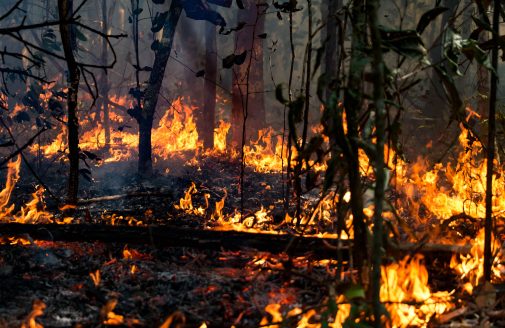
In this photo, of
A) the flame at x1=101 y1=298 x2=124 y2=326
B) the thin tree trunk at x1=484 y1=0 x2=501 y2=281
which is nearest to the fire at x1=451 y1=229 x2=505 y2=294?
the thin tree trunk at x1=484 y1=0 x2=501 y2=281

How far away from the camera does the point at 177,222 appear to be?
5.67m

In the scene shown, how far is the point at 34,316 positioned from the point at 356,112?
2.12 metres

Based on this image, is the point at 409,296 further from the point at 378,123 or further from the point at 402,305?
the point at 378,123

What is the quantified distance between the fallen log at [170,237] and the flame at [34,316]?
95 cm

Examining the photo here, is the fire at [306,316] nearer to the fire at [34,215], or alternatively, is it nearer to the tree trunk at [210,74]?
the fire at [34,215]

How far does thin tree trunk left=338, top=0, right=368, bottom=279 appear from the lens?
2020mm

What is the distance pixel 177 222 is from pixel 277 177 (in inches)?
116

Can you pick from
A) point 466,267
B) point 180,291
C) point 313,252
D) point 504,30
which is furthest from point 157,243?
point 504,30

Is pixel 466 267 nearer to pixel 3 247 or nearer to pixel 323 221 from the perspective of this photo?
pixel 323 221

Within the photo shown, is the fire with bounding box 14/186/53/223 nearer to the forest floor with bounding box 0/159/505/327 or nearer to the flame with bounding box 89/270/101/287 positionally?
the forest floor with bounding box 0/159/505/327

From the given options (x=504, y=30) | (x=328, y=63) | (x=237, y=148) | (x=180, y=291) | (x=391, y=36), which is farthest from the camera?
(x=504, y=30)

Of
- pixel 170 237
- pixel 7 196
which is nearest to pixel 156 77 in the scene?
pixel 7 196

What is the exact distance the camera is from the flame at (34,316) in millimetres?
2705

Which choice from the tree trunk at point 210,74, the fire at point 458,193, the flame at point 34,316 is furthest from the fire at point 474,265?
A: the tree trunk at point 210,74
